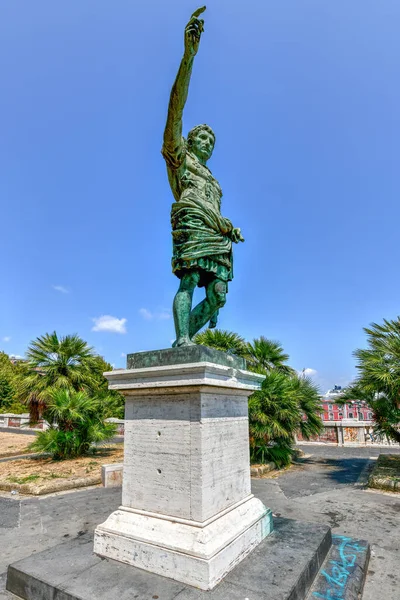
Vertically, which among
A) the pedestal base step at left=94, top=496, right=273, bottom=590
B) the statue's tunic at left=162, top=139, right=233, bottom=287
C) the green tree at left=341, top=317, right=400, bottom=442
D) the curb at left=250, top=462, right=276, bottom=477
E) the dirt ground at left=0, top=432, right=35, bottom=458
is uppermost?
the statue's tunic at left=162, top=139, right=233, bottom=287

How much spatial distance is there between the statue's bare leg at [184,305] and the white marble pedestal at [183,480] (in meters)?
0.48

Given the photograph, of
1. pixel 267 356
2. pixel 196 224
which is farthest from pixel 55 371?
pixel 196 224

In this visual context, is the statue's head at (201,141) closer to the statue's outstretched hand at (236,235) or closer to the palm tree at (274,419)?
the statue's outstretched hand at (236,235)

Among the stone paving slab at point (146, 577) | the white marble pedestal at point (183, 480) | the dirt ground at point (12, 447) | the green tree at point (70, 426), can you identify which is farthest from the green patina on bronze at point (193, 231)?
the dirt ground at point (12, 447)

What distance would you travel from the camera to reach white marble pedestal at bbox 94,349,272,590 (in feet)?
8.24

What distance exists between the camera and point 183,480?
2.67m

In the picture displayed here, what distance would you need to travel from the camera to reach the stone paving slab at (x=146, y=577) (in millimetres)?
2273

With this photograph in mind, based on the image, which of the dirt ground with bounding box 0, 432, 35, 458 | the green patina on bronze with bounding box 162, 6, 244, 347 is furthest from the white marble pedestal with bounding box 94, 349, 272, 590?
the dirt ground with bounding box 0, 432, 35, 458

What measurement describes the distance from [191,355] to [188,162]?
2.22 meters

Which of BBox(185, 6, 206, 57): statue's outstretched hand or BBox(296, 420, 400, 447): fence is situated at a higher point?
BBox(185, 6, 206, 57): statue's outstretched hand

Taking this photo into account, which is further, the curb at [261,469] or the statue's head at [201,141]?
the curb at [261,469]

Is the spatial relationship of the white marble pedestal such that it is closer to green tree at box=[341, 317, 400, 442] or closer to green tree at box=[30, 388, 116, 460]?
green tree at box=[341, 317, 400, 442]

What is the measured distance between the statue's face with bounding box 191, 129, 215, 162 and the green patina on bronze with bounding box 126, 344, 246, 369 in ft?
7.82

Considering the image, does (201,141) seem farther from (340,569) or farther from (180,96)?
(340,569)
